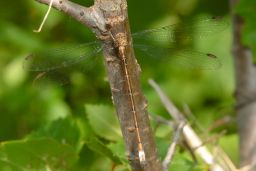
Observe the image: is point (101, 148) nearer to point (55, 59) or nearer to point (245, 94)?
point (55, 59)

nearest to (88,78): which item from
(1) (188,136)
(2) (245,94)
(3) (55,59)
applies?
(2) (245,94)

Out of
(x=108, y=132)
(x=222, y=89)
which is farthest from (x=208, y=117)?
(x=108, y=132)

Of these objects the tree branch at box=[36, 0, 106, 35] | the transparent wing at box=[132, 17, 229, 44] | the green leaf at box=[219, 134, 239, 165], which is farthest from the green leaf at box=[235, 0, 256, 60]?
the green leaf at box=[219, 134, 239, 165]

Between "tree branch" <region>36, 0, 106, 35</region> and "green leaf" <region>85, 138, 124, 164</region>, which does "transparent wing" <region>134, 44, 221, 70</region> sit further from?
"tree branch" <region>36, 0, 106, 35</region>

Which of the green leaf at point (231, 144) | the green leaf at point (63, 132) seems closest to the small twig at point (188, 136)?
the green leaf at point (63, 132)

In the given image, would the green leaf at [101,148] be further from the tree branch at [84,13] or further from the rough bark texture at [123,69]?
the tree branch at [84,13]
